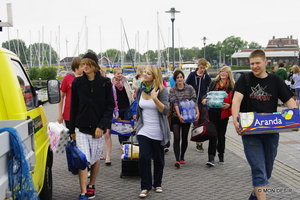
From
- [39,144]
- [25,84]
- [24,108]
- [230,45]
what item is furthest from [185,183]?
[230,45]

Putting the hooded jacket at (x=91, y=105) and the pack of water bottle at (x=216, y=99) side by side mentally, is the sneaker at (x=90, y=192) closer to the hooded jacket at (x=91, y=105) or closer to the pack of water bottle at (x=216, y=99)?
the hooded jacket at (x=91, y=105)

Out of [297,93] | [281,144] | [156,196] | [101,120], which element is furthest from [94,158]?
[297,93]

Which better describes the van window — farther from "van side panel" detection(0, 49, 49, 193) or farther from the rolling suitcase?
the rolling suitcase

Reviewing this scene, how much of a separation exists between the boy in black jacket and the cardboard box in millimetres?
1831

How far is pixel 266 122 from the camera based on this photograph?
455cm

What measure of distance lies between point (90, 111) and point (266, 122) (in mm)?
2191

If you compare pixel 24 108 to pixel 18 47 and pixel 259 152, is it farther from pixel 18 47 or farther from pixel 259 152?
pixel 18 47

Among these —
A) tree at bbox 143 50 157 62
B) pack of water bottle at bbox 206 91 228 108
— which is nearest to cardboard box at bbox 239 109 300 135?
pack of water bottle at bbox 206 91 228 108

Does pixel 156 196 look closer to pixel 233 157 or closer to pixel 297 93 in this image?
pixel 233 157

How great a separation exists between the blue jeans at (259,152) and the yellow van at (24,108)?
2204 millimetres

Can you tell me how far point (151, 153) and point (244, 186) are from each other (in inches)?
56.6

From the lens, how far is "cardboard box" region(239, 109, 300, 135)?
4.54 metres

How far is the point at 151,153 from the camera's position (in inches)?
241

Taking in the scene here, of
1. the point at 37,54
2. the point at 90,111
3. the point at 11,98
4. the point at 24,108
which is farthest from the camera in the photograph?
the point at 37,54
